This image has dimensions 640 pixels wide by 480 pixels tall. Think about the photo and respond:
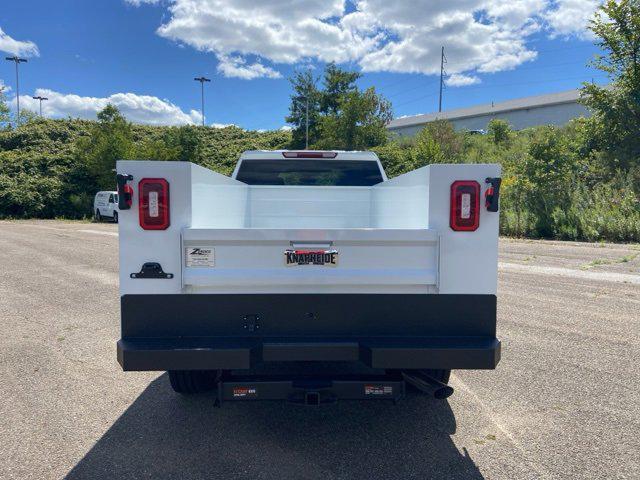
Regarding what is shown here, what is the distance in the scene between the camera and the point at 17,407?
387cm

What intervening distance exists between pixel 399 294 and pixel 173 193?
1485 millimetres

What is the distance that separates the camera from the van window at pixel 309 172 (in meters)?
5.89

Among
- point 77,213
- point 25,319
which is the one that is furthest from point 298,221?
point 77,213

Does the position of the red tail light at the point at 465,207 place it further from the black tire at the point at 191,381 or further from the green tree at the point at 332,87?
the green tree at the point at 332,87

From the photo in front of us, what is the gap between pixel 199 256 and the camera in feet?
9.44

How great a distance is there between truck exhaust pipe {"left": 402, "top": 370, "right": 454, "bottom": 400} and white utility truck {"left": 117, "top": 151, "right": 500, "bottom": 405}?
25cm

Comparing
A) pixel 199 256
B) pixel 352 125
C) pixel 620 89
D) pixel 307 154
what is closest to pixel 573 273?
pixel 307 154

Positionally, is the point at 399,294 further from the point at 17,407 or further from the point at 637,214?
the point at 637,214

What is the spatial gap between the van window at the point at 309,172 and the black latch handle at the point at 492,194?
9.77ft

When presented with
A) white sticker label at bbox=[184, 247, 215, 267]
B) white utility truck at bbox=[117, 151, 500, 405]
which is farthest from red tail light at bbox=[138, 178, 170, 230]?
white sticker label at bbox=[184, 247, 215, 267]

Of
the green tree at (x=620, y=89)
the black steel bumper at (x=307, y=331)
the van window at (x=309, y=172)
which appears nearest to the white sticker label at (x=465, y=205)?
the black steel bumper at (x=307, y=331)

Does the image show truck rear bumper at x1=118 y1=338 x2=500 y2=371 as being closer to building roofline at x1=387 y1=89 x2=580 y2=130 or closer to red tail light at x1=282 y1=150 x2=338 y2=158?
red tail light at x1=282 y1=150 x2=338 y2=158

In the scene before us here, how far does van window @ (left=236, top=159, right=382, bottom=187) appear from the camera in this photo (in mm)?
5895

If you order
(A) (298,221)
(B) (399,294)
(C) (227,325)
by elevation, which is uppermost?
(A) (298,221)
